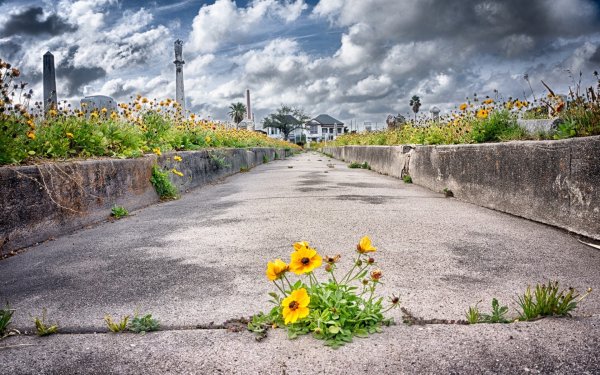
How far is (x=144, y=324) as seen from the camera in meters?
1.60

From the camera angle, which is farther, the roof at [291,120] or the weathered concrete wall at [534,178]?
the roof at [291,120]

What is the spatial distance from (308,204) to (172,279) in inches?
102

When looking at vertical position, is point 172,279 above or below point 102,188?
below

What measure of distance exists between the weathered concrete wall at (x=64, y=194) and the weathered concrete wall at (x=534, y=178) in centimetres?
380

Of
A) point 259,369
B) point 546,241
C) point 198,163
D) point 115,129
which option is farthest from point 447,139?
point 259,369

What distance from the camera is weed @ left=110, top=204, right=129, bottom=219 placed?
4133 mm

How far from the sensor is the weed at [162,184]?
5280mm

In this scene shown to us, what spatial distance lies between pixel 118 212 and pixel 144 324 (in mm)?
2853

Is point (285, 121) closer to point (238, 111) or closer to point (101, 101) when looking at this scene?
point (238, 111)

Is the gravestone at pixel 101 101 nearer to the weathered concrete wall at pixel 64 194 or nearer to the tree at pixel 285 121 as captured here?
the weathered concrete wall at pixel 64 194

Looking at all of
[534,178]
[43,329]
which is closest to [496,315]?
[43,329]

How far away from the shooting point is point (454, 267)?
89.9 inches

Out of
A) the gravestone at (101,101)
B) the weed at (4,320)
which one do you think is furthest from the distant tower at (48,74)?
the weed at (4,320)

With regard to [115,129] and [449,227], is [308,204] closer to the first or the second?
[449,227]
